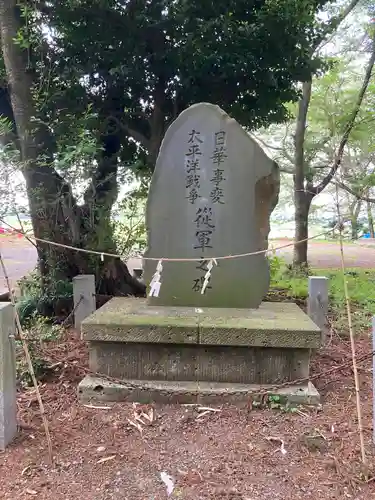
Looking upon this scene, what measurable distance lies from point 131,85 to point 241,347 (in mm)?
4079

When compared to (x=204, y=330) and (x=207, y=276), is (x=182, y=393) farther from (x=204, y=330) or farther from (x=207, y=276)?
(x=207, y=276)

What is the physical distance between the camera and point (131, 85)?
6.09 m

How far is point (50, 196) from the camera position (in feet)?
18.4

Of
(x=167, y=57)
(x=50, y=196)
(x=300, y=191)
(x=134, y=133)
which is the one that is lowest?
(x=50, y=196)

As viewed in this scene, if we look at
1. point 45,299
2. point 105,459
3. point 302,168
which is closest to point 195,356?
point 105,459

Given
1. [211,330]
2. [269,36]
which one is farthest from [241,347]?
[269,36]

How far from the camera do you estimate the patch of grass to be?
637cm

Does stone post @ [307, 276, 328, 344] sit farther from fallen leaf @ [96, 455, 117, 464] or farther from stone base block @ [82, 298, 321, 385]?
fallen leaf @ [96, 455, 117, 464]

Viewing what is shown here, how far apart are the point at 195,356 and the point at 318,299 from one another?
7.00ft

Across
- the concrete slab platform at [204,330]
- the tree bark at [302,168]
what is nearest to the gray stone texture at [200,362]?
the concrete slab platform at [204,330]

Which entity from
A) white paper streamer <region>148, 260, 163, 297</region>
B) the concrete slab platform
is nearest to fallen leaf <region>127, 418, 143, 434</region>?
the concrete slab platform

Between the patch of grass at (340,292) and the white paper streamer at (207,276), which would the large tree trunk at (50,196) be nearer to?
the white paper streamer at (207,276)

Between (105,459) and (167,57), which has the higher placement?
(167,57)

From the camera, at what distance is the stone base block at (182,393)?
138 inches
